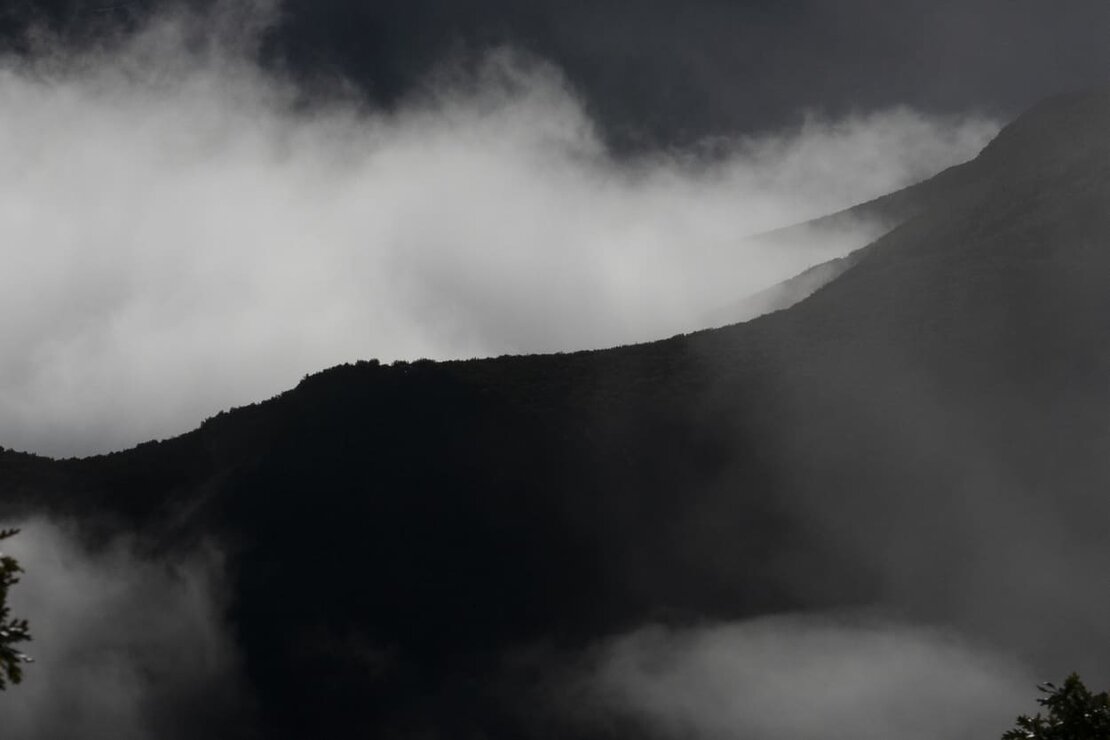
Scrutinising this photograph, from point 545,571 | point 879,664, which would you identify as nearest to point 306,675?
point 545,571

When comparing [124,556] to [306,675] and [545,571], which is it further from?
[545,571]

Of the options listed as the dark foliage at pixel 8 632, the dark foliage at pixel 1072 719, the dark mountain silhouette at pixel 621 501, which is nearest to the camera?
the dark foliage at pixel 8 632

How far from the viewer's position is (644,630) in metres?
173

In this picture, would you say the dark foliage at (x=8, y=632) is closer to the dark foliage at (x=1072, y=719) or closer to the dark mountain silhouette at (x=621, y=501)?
the dark foliage at (x=1072, y=719)

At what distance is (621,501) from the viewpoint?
184375mm

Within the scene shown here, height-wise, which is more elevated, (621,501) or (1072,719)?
(621,501)

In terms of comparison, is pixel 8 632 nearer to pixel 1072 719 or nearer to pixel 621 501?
pixel 1072 719

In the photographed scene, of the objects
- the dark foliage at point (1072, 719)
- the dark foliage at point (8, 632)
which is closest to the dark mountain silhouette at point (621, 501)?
the dark foliage at point (1072, 719)

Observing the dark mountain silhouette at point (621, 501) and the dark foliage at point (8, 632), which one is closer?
the dark foliage at point (8, 632)

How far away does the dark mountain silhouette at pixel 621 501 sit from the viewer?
16862cm

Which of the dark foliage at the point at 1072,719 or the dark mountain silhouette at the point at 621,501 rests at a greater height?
the dark mountain silhouette at the point at 621,501

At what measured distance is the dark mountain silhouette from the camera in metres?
169

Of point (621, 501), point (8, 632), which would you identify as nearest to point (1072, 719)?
point (8, 632)

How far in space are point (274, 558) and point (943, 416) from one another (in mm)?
90785
